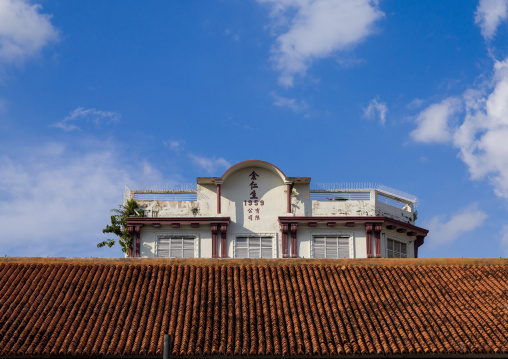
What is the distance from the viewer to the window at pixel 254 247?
1451 inches

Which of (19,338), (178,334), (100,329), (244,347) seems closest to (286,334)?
(244,347)

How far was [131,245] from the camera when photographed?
3669 cm

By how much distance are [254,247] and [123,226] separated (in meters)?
6.46

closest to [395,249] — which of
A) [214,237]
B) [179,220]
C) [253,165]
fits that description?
[253,165]

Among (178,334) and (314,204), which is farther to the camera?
(314,204)

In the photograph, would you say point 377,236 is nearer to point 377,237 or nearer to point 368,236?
point 377,237

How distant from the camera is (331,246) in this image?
1459 inches

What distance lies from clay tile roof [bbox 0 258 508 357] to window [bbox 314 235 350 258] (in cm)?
815

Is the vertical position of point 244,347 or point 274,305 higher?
point 274,305

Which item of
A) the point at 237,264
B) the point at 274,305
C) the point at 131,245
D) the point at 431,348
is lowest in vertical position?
the point at 431,348

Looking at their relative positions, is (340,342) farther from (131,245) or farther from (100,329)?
(131,245)

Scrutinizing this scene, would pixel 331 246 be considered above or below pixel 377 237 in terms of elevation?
below

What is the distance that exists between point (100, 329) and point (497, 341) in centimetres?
1239

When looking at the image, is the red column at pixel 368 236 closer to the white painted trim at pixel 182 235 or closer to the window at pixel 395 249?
the window at pixel 395 249
